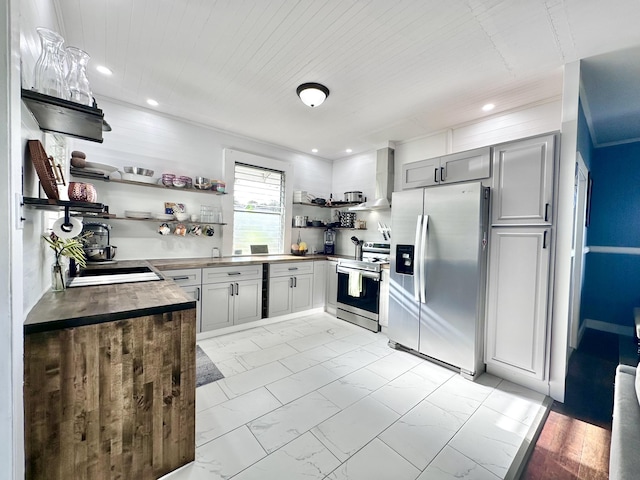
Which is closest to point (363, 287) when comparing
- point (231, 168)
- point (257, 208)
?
point (257, 208)

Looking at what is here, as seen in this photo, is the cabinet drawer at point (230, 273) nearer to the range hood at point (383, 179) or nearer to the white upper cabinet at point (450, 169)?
the range hood at point (383, 179)

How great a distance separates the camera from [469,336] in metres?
2.45

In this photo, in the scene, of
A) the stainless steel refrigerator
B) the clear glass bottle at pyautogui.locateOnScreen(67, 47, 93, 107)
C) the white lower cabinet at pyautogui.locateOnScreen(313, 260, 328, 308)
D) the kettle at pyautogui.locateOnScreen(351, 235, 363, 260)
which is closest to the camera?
the clear glass bottle at pyautogui.locateOnScreen(67, 47, 93, 107)

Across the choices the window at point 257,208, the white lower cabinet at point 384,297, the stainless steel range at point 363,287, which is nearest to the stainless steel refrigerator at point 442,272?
the white lower cabinet at point 384,297

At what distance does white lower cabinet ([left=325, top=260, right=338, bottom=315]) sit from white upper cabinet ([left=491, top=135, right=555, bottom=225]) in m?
2.29

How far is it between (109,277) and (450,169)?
126 inches

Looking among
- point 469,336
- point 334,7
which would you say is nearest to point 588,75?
point 334,7

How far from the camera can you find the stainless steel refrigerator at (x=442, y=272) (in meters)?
2.43

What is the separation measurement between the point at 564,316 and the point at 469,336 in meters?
0.72

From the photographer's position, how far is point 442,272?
2615 mm

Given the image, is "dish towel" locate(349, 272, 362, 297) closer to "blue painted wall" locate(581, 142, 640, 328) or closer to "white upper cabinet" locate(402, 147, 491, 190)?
"white upper cabinet" locate(402, 147, 491, 190)

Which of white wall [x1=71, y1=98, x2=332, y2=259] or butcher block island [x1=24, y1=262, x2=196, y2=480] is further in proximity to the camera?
white wall [x1=71, y1=98, x2=332, y2=259]

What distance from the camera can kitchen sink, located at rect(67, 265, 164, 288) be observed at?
1825 mm

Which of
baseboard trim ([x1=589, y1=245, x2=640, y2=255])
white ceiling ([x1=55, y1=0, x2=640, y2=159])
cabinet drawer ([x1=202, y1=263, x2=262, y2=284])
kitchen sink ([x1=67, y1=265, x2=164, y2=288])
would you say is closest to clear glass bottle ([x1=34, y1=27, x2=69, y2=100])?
white ceiling ([x1=55, y1=0, x2=640, y2=159])
